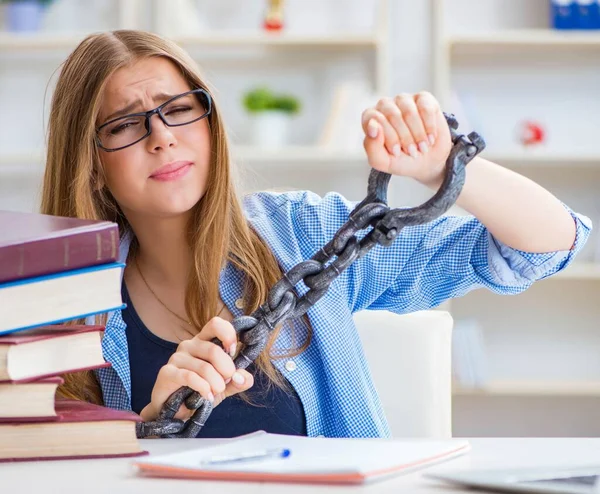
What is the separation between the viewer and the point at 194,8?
3.44 metres

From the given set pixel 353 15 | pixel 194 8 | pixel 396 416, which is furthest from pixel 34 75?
pixel 396 416

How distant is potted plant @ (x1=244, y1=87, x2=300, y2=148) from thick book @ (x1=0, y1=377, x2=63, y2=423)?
247 cm

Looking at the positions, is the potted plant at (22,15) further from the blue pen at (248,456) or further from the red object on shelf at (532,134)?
the blue pen at (248,456)

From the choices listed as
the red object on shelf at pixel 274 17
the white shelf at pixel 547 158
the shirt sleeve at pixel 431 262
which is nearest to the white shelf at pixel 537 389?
the white shelf at pixel 547 158

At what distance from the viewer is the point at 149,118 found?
131 centimetres

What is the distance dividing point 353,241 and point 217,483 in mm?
253

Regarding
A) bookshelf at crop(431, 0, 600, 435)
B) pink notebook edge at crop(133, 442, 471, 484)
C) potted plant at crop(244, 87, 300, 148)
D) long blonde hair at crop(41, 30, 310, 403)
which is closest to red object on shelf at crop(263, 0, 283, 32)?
potted plant at crop(244, 87, 300, 148)

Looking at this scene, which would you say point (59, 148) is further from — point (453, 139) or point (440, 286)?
point (453, 139)

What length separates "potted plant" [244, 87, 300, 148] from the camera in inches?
126

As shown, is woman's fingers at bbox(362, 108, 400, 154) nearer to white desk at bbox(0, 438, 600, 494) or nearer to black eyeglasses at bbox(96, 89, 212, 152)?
white desk at bbox(0, 438, 600, 494)

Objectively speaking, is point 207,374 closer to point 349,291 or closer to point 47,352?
point 47,352

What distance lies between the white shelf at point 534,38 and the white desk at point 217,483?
7.93ft

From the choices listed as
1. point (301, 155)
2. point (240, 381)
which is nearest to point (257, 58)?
point (301, 155)

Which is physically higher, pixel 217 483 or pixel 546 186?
pixel 217 483
